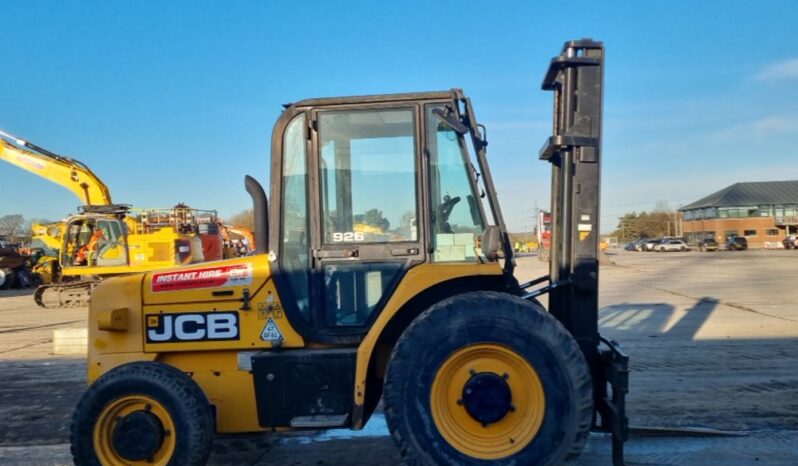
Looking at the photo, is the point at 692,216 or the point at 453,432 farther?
the point at 692,216

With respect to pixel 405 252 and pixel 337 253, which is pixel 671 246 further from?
pixel 337 253

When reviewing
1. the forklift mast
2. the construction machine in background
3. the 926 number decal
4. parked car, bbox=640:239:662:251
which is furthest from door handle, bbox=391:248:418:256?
parked car, bbox=640:239:662:251

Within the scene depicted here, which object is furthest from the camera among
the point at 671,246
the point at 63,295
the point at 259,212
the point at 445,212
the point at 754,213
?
the point at 754,213

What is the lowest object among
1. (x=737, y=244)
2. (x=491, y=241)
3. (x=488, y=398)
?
(x=737, y=244)

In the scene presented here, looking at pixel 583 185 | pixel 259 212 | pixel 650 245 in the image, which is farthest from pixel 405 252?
pixel 650 245

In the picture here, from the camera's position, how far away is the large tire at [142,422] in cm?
409

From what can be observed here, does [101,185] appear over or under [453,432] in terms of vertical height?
over

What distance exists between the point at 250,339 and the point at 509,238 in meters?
1.99

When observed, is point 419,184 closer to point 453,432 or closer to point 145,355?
Answer: point 453,432

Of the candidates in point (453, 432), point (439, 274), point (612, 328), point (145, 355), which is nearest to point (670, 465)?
point (453, 432)

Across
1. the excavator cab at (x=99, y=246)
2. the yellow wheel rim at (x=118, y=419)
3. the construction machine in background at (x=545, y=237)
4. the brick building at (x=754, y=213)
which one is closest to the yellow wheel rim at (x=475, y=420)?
the construction machine in background at (x=545, y=237)

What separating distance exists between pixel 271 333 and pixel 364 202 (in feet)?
3.74

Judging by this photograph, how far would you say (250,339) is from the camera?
438cm

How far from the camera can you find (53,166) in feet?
68.2
